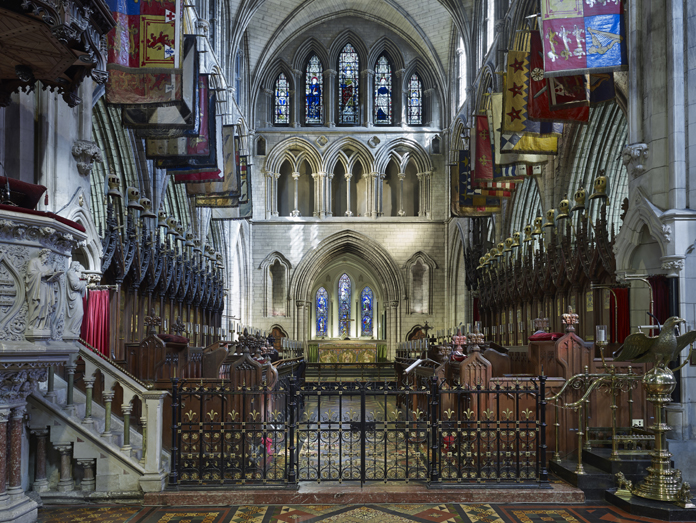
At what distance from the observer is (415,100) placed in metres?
30.5

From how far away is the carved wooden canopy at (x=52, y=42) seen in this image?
5.26m

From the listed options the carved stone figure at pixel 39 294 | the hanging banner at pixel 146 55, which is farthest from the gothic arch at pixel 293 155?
the carved stone figure at pixel 39 294

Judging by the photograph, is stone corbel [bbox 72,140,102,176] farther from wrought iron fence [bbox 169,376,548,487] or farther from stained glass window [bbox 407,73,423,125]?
stained glass window [bbox 407,73,423,125]

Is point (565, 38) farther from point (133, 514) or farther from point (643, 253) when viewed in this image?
point (133, 514)

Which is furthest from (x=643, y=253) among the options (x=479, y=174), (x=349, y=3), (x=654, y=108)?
(x=349, y=3)

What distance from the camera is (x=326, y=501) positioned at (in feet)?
21.7

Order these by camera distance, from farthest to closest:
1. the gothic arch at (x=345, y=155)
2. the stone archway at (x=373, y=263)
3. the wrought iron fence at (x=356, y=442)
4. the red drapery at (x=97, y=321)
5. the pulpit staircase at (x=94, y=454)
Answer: the gothic arch at (x=345, y=155) → the stone archway at (x=373, y=263) → the red drapery at (x=97, y=321) → the wrought iron fence at (x=356, y=442) → the pulpit staircase at (x=94, y=454)

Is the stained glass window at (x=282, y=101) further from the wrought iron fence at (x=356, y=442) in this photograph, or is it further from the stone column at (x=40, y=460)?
the stone column at (x=40, y=460)

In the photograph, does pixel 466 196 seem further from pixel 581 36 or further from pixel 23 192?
pixel 23 192

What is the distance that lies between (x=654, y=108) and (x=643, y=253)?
1.96 meters

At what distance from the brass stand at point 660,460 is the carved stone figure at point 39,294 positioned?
17.6 ft

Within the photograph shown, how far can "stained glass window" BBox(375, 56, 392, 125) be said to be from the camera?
30453mm

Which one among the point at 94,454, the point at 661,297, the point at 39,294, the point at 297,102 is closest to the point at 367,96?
the point at 297,102

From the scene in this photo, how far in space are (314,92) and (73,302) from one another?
84.4 ft
